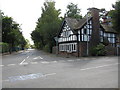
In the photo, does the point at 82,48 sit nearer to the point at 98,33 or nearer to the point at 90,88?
the point at 98,33

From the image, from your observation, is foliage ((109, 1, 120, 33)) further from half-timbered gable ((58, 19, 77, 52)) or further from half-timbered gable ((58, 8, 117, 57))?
half-timbered gable ((58, 19, 77, 52))

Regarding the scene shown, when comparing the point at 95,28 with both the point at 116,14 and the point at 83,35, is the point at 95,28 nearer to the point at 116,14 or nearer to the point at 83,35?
the point at 83,35

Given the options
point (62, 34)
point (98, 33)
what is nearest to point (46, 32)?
point (62, 34)

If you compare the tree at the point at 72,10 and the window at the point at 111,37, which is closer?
the window at the point at 111,37

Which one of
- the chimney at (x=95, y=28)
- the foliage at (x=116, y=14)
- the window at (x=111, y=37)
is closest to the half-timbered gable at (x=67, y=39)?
the chimney at (x=95, y=28)

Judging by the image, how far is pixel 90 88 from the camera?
22.3 ft

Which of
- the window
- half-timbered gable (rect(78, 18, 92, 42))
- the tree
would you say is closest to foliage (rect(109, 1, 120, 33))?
the window

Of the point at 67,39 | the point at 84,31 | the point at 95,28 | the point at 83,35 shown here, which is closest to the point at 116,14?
the point at 95,28

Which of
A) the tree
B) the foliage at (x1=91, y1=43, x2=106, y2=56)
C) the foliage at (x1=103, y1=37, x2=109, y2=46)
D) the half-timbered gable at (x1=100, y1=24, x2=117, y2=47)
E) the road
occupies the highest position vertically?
the tree

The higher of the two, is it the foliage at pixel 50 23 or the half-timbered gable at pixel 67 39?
the foliage at pixel 50 23

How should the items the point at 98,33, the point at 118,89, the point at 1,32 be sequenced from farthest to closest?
the point at 1,32, the point at 98,33, the point at 118,89

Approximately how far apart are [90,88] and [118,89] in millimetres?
1095

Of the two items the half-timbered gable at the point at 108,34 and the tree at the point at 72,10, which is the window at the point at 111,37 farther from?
the tree at the point at 72,10

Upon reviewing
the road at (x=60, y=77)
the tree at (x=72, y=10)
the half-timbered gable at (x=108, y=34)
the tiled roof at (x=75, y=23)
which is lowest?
the road at (x=60, y=77)
